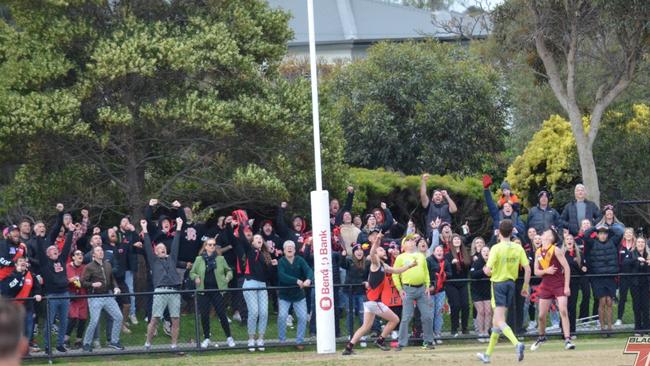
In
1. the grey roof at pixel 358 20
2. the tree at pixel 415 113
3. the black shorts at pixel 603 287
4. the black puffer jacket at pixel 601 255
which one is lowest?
the black shorts at pixel 603 287

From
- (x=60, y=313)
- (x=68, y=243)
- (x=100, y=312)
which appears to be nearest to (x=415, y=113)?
Result: (x=68, y=243)

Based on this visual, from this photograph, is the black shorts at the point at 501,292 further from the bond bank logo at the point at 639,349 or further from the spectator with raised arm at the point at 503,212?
the spectator with raised arm at the point at 503,212

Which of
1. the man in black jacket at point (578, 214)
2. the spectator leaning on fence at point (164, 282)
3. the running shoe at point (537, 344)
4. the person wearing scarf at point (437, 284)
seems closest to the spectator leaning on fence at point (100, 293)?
the spectator leaning on fence at point (164, 282)

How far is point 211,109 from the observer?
75.6ft

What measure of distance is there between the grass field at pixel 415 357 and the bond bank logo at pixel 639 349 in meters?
0.13

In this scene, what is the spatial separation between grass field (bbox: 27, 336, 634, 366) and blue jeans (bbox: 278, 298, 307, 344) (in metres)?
0.35

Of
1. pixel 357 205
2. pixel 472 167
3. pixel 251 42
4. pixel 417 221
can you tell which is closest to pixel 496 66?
pixel 472 167

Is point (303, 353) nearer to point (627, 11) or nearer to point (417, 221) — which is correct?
point (417, 221)

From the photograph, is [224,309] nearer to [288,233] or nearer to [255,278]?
[255,278]

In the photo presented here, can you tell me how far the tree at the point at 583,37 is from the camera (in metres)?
29.9

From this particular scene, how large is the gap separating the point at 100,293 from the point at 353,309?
4540 millimetres

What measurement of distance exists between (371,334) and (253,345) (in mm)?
2398

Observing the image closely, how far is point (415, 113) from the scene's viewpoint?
36.9 meters

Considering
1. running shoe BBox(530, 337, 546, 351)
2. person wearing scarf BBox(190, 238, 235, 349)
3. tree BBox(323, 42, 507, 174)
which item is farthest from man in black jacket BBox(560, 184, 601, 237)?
tree BBox(323, 42, 507, 174)
